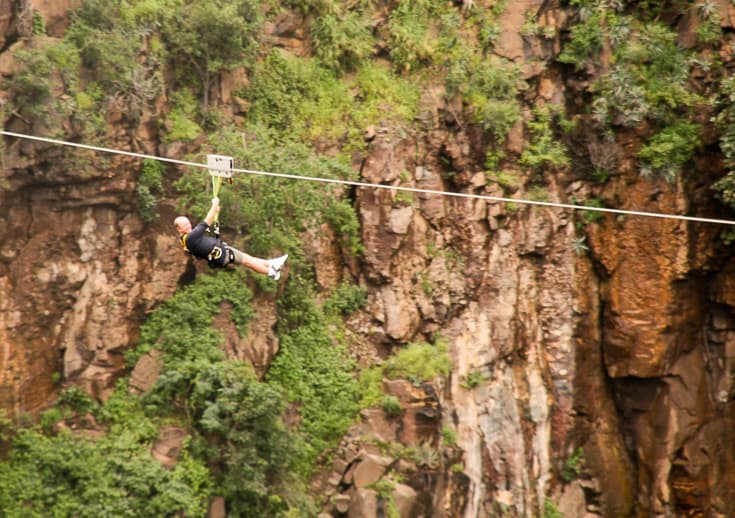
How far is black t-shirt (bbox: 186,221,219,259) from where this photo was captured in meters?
9.98

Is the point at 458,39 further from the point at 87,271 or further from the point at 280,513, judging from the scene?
the point at 280,513

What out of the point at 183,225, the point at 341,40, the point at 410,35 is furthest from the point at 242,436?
the point at 410,35

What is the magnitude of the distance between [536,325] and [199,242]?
831cm

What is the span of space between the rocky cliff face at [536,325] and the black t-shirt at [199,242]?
14.5 feet

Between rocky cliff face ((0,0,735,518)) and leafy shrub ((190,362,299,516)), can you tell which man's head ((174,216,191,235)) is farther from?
rocky cliff face ((0,0,735,518))

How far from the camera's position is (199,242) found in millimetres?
10047

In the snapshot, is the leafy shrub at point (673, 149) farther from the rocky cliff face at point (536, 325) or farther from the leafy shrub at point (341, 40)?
the leafy shrub at point (341, 40)

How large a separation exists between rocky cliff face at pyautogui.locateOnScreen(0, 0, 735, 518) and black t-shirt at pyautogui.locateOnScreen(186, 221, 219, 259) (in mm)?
4427

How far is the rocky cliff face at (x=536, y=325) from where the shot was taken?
14.8 meters

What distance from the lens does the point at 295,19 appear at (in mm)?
16484

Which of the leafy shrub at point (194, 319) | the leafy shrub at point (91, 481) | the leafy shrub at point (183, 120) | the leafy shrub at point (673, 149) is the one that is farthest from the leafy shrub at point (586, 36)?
the leafy shrub at point (91, 481)

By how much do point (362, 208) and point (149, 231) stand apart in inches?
144

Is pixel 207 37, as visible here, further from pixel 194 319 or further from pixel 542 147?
pixel 542 147

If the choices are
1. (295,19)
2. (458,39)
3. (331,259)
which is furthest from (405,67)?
(331,259)
